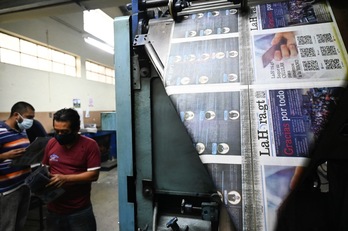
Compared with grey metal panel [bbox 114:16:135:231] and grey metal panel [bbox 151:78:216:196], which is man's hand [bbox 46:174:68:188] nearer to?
grey metal panel [bbox 114:16:135:231]

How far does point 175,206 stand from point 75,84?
15.7 feet

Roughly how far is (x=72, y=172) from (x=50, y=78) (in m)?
3.49

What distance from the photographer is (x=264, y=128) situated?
653mm

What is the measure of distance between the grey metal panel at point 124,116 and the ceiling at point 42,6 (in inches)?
80.8

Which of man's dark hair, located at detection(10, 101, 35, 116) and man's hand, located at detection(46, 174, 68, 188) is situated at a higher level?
man's dark hair, located at detection(10, 101, 35, 116)

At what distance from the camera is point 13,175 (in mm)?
1964

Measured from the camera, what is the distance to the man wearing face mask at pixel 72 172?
1.44 m

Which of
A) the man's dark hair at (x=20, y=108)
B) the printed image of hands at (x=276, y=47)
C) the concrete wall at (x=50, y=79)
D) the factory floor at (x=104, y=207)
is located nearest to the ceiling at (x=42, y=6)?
the concrete wall at (x=50, y=79)

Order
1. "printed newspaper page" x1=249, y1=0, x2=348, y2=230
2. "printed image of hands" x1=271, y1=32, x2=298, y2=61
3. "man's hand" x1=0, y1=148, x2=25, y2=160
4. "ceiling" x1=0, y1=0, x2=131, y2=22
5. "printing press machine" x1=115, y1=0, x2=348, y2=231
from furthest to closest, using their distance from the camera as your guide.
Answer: "ceiling" x1=0, y1=0, x2=131, y2=22 → "man's hand" x1=0, y1=148, x2=25, y2=160 → "printing press machine" x1=115, y1=0, x2=348, y2=231 → "printed image of hands" x1=271, y1=32, x2=298, y2=61 → "printed newspaper page" x1=249, y1=0, x2=348, y2=230

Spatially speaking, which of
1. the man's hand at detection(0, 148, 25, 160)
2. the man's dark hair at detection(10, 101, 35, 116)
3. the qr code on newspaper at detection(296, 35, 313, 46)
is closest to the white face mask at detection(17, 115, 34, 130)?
the man's dark hair at detection(10, 101, 35, 116)

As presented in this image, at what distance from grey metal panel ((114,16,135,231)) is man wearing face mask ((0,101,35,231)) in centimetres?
156

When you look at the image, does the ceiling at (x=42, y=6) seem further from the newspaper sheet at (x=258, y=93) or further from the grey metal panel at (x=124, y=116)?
the newspaper sheet at (x=258, y=93)

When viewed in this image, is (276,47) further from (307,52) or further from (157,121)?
(157,121)

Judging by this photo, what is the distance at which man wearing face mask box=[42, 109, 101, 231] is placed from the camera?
56.8 inches
